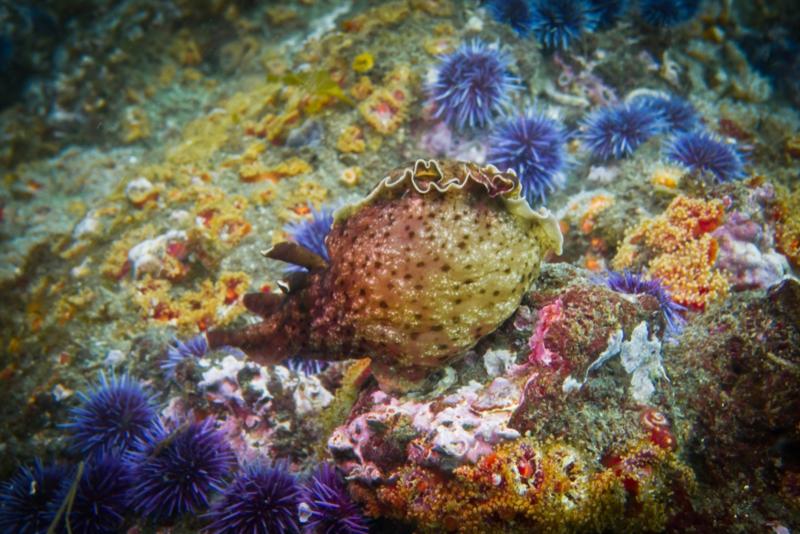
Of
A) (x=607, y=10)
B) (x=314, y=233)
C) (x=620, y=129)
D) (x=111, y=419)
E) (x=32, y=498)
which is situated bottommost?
(x=32, y=498)

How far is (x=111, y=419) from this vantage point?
4.07 metres

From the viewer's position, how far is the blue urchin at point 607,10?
6402 mm

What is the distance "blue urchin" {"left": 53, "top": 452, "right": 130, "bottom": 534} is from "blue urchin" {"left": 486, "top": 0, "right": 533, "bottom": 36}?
639 centimetres

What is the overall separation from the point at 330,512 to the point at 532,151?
148 inches

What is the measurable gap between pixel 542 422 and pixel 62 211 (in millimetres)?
7341

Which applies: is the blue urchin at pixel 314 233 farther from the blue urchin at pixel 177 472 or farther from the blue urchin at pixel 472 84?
the blue urchin at pixel 472 84

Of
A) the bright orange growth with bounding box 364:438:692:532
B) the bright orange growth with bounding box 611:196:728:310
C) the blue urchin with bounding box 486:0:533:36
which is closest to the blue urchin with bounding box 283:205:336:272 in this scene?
the bright orange growth with bounding box 364:438:692:532

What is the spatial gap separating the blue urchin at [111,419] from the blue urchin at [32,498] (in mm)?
275

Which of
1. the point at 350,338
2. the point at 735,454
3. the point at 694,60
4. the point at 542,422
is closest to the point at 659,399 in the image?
the point at 735,454

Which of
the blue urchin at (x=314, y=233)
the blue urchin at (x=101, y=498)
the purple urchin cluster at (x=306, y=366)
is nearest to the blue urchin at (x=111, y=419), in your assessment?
the blue urchin at (x=101, y=498)

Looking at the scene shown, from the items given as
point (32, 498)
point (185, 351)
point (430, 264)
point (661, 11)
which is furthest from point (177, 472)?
point (661, 11)

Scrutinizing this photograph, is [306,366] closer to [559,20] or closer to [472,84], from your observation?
[472,84]

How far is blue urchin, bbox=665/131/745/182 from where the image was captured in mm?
4898

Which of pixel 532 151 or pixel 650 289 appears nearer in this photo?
pixel 650 289
